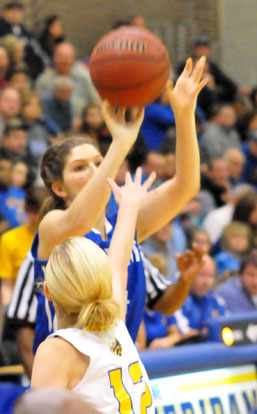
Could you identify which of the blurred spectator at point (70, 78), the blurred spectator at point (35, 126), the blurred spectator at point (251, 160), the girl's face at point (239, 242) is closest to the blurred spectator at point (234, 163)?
the blurred spectator at point (251, 160)

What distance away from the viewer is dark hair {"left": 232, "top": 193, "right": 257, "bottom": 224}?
770 cm

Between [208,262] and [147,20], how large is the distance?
22.8ft

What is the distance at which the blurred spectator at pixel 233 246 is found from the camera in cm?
Result: 711

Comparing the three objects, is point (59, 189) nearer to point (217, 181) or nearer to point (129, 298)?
point (129, 298)

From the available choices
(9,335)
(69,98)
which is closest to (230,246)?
(69,98)

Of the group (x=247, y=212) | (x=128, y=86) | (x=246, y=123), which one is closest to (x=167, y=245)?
(x=247, y=212)

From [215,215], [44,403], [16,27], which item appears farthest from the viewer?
[16,27]

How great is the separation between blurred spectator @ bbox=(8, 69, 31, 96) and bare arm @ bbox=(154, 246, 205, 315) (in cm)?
465

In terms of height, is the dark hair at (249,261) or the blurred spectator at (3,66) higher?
the blurred spectator at (3,66)

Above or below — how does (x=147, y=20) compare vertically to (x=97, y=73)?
above

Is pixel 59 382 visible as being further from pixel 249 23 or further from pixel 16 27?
pixel 249 23

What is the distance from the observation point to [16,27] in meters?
9.07

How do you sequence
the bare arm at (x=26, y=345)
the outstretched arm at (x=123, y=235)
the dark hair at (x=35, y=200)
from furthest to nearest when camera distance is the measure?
the dark hair at (x=35, y=200)
the bare arm at (x=26, y=345)
the outstretched arm at (x=123, y=235)

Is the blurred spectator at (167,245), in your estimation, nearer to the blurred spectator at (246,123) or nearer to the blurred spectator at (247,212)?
the blurred spectator at (247,212)
